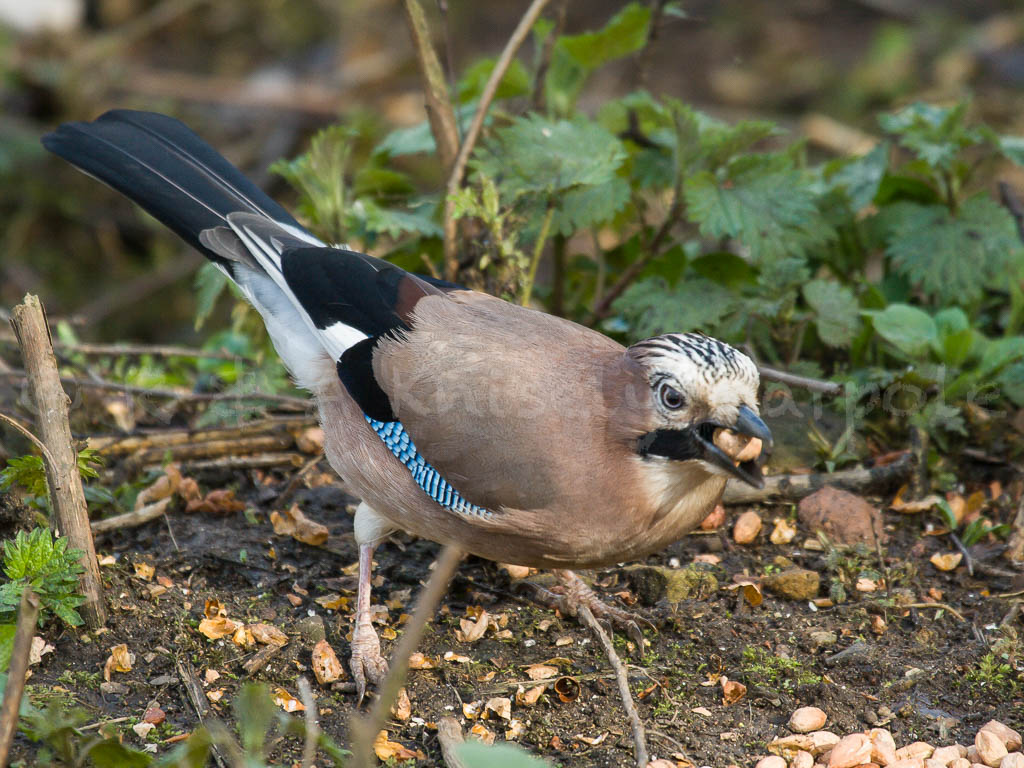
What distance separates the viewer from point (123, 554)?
3.63 m

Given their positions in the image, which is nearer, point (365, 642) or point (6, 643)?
point (6, 643)

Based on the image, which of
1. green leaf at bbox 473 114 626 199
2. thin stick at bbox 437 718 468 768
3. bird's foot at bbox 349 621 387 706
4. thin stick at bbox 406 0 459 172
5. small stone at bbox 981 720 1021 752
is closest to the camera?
thin stick at bbox 437 718 468 768

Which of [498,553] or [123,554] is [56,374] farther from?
[498,553]

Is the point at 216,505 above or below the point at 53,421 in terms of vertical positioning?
below

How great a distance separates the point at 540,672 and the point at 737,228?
181 cm

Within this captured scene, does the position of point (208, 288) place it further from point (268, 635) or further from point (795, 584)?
point (795, 584)

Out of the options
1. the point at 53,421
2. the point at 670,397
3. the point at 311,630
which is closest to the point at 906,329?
the point at 670,397

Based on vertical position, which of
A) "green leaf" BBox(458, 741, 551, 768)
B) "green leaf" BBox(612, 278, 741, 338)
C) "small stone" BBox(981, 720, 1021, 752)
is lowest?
"small stone" BBox(981, 720, 1021, 752)

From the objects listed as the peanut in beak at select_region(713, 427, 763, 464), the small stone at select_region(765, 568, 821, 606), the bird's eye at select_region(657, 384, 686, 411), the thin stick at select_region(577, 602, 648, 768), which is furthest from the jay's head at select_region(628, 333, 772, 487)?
the small stone at select_region(765, 568, 821, 606)

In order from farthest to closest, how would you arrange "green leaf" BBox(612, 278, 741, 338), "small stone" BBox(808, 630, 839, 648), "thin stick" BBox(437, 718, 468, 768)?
1. "green leaf" BBox(612, 278, 741, 338)
2. "small stone" BBox(808, 630, 839, 648)
3. "thin stick" BBox(437, 718, 468, 768)

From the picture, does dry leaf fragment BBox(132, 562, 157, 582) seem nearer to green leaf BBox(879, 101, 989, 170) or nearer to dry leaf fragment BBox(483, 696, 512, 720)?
dry leaf fragment BBox(483, 696, 512, 720)

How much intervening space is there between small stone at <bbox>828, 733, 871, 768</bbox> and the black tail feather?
2.56 m

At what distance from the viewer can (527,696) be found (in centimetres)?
310

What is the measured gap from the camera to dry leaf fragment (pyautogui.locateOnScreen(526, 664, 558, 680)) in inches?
126
